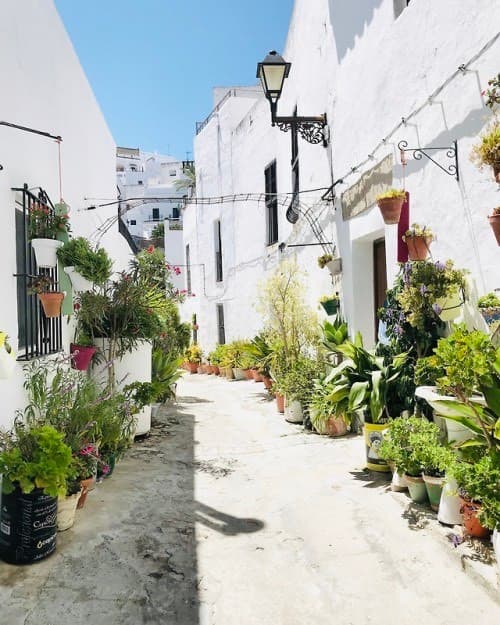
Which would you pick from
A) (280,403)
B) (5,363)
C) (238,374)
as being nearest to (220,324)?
(238,374)

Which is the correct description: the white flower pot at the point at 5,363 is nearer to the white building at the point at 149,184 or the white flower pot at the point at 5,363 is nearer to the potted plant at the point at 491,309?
the potted plant at the point at 491,309

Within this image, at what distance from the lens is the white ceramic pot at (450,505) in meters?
3.45

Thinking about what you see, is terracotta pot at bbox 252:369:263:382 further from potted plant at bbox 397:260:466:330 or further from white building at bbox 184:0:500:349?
potted plant at bbox 397:260:466:330

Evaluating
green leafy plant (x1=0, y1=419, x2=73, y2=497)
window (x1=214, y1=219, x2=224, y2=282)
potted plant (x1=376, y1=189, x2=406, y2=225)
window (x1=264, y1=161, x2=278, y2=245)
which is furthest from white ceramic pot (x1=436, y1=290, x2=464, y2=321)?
window (x1=214, y1=219, x2=224, y2=282)

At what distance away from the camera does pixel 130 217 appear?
44344 mm

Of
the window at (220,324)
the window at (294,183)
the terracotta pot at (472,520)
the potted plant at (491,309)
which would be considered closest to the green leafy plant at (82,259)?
the potted plant at (491,309)

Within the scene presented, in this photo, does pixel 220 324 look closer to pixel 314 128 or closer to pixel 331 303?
pixel 331 303

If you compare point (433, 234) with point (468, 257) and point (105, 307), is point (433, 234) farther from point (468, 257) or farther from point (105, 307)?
point (105, 307)

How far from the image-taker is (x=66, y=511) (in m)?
3.69

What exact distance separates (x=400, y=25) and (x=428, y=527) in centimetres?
468

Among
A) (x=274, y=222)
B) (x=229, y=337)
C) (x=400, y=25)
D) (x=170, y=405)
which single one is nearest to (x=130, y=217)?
(x=229, y=337)

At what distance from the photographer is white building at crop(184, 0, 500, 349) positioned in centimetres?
403

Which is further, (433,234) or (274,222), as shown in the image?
(274,222)

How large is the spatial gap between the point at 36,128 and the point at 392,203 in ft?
10.6
